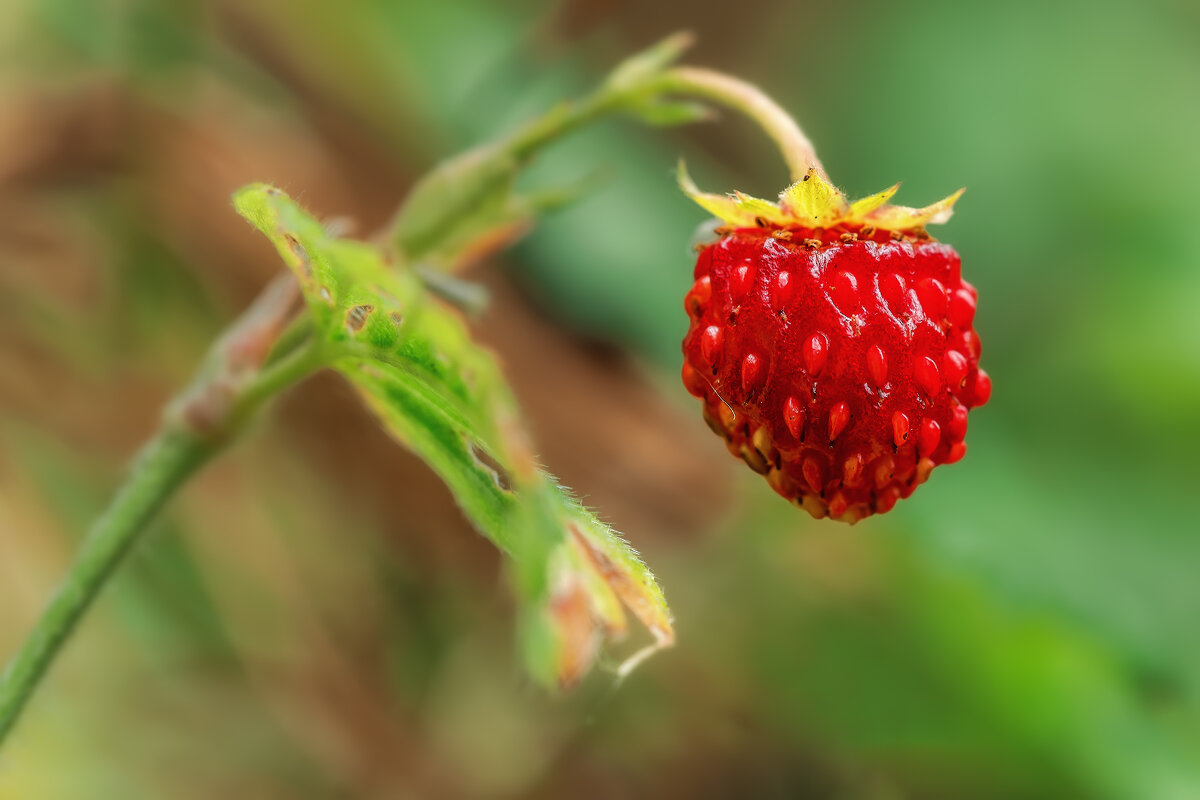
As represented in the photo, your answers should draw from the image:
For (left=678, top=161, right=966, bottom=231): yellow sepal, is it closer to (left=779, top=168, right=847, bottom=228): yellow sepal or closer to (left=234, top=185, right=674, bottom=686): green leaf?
(left=779, top=168, right=847, bottom=228): yellow sepal

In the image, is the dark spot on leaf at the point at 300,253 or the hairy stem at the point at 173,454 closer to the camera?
the dark spot on leaf at the point at 300,253

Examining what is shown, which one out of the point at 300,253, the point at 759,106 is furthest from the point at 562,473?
the point at 300,253

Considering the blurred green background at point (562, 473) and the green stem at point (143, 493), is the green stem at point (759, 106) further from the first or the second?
the blurred green background at point (562, 473)

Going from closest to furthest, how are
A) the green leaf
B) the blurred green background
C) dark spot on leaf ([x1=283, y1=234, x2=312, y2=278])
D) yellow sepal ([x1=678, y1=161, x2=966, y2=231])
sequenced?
1. the green leaf
2. dark spot on leaf ([x1=283, y1=234, x2=312, y2=278])
3. yellow sepal ([x1=678, y1=161, x2=966, y2=231])
4. the blurred green background

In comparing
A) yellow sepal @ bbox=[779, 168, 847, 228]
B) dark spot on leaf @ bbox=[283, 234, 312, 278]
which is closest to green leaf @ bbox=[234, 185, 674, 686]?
dark spot on leaf @ bbox=[283, 234, 312, 278]

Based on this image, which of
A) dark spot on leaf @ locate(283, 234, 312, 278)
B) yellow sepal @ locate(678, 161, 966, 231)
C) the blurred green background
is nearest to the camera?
dark spot on leaf @ locate(283, 234, 312, 278)

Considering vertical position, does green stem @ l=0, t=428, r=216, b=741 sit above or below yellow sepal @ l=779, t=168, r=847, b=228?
below

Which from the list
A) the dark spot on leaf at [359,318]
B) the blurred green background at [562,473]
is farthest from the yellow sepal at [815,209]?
the blurred green background at [562,473]

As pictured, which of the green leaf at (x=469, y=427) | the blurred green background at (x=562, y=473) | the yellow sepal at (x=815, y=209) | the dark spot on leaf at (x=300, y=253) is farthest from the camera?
the blurred green background at (x=562, y=473)
